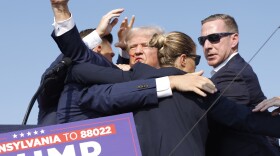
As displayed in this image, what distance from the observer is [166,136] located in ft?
10.6

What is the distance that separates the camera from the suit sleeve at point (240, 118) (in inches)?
134

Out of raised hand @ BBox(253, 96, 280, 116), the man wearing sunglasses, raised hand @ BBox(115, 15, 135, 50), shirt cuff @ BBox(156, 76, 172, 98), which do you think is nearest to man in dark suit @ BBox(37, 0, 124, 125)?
raised hand @ BBox(115, 15, 135, 50)

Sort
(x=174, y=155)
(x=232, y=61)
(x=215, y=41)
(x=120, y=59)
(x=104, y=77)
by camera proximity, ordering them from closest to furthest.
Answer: (x=174, y=155), (x=104, y=77), (x=232, y=61), (x=215, y=41), (x=120, y=59)

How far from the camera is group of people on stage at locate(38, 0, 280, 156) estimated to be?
3275 millimetres

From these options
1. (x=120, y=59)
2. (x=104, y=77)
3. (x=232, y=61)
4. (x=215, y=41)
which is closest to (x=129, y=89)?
(x=104, y=77)

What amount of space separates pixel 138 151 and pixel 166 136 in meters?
0.33

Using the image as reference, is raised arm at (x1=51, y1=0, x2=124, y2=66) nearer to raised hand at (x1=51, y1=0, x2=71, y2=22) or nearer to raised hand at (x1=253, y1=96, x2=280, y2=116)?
raised hand at (x1=51, y1=0, x2=71, y2=22)

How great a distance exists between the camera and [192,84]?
328 centimetres

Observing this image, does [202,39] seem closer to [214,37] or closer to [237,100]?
[214,37]

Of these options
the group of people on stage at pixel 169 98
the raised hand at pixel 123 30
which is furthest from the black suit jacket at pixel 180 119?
the raised hand at pixel 123 30

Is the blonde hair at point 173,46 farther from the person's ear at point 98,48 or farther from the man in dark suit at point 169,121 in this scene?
the person's ear at point 98,48

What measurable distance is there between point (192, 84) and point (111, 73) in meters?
0.57

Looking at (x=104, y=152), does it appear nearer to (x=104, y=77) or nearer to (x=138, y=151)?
(x=138, y=151)

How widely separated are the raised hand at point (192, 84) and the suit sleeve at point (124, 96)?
125 millimetres
